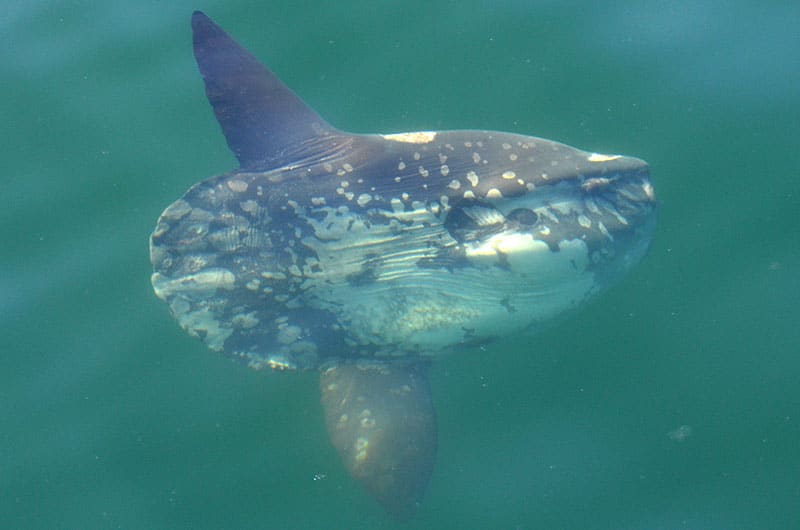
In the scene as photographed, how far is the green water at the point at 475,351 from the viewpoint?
228 inches

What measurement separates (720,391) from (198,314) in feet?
14.6

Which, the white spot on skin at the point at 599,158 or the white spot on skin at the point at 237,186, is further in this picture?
the white spot on skin at the point at 599,158

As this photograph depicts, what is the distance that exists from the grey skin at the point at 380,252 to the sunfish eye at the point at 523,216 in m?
0.01

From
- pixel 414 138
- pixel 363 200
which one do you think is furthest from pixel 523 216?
pixel 363 200

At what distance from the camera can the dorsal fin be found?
18.5 feet

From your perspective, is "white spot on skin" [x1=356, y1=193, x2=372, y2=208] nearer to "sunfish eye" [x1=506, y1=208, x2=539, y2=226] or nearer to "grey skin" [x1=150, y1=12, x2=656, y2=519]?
"grey skin" [x1=150, y1=12, x2=656, y2=519]

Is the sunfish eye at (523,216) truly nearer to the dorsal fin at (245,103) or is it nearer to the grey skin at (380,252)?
the grey skin at (380,252)

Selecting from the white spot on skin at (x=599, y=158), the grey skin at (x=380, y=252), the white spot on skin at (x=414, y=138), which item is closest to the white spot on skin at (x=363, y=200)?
the grey skin at (x=380, y=252)

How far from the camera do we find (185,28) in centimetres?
802

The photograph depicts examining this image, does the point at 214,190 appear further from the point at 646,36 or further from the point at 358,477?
the point at 646,36

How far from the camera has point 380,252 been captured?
542 centimetres

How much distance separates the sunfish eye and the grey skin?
0.01 meters

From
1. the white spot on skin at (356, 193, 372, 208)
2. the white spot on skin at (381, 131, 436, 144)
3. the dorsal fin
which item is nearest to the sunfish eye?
the white spot on skin at (381, 131, 436, 144)

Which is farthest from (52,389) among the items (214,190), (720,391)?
(720,391)
